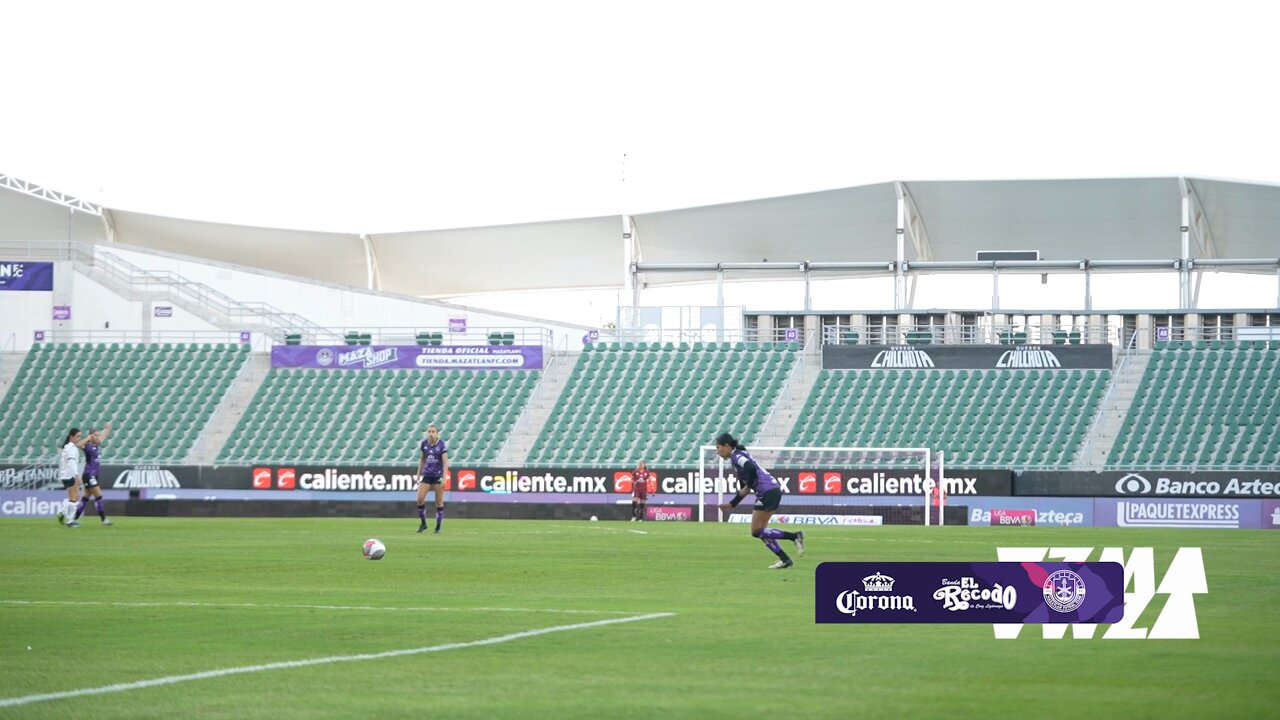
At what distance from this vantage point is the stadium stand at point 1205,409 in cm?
4209

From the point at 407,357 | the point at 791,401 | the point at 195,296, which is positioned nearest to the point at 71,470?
the point at 407,357

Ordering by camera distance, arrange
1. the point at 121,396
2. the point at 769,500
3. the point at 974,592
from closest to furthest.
→ the point at 974,592 → the point at 769,500 → the point at 121,396

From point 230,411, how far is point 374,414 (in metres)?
5.05

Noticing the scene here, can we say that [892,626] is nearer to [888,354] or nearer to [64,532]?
[64,532]

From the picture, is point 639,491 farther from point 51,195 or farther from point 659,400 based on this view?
point 51,195

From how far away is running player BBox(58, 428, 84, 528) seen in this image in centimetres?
2917

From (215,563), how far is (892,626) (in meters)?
11.0

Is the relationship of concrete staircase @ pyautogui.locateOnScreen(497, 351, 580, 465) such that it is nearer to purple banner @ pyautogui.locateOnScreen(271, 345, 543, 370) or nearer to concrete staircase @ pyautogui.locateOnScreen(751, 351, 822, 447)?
purple banner @ pyautogui.locateOnScreen(271, 345, 543, 370)

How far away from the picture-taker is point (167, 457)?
47500 millimetres

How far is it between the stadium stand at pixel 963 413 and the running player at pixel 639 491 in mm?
7288

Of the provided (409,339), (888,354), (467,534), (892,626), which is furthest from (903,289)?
(892,626)

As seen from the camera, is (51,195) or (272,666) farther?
(51,195)

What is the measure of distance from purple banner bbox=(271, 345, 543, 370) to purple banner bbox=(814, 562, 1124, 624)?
132 feet

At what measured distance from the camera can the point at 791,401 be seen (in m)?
47.5
